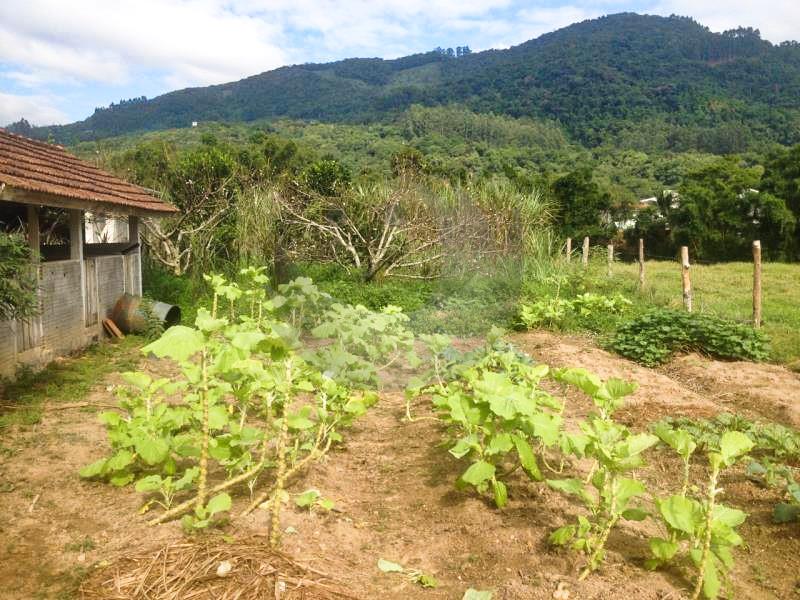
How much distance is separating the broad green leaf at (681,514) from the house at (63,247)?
5.70 metres

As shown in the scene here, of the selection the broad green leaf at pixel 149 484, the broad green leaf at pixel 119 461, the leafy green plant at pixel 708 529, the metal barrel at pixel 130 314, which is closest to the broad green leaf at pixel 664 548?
the leafy green plant at pixel 708 529

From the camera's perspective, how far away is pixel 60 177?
25.1 feet

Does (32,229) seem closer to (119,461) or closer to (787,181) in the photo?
(119,461)

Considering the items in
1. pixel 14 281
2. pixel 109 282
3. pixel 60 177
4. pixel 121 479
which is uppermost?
pixel 60 177

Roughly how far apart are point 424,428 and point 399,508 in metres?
1.45

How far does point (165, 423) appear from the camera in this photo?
364 cm

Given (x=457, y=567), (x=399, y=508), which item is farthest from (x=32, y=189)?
(x=457, y=567)

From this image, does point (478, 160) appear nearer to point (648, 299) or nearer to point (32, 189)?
point (648, 299)

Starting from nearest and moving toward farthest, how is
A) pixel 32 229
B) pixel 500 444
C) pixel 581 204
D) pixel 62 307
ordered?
pixel 500 444 < pixel 32 229 < pixel 62 307 < pixel 581 204

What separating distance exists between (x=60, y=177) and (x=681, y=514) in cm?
784

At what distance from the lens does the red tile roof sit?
6439mm

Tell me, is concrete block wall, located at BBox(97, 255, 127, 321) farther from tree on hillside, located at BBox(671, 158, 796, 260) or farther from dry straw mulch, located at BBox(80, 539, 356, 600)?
tree on hillside, located at BBox(671, 158, 796, 260)

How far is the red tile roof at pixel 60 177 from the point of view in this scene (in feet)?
21.1

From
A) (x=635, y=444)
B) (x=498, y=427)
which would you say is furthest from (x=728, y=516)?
(x=498, y=427)
